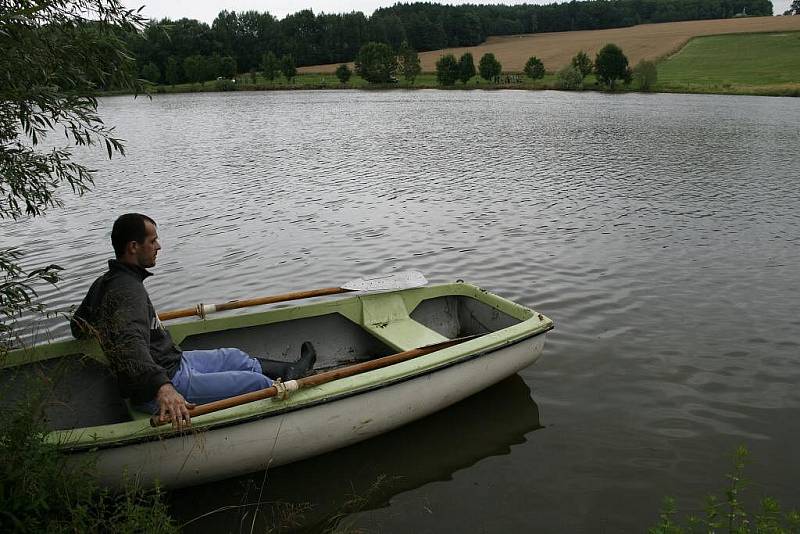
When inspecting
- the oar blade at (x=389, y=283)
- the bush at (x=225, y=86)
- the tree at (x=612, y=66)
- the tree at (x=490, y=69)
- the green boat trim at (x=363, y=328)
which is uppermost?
the bush at (x=225, y=86)

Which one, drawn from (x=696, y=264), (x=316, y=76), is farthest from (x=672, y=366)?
(x=316, y=76)

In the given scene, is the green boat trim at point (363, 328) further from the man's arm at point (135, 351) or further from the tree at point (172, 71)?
the tree at point (172, 71)

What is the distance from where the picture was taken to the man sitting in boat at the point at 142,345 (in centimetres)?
484

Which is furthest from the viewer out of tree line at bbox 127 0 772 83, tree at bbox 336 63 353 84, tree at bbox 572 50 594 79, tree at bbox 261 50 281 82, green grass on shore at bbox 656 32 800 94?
tree line at bbox 127 0 772 83

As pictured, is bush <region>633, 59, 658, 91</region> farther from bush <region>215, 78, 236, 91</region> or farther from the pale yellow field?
bush <region>215, 78, 236, 91</region>

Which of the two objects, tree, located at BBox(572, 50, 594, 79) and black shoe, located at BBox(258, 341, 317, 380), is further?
tree, located at BBox(572, 50, 594, 79)

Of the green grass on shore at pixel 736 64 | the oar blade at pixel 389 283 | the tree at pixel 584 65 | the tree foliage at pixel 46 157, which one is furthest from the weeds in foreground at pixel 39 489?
the tree at pixel 584 65

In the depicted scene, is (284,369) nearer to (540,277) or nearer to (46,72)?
(46,72)

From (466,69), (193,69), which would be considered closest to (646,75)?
(466,69)

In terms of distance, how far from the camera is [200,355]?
5.86m

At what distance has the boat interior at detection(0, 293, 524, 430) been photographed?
5711 mm

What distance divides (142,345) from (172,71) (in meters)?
119

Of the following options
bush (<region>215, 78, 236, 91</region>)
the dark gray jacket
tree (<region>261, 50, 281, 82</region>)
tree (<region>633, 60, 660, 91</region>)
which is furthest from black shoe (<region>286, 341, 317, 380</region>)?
tree (<region>261, 50, 281, 82</region>)

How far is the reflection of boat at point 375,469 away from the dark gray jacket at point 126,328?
116 centimetres
